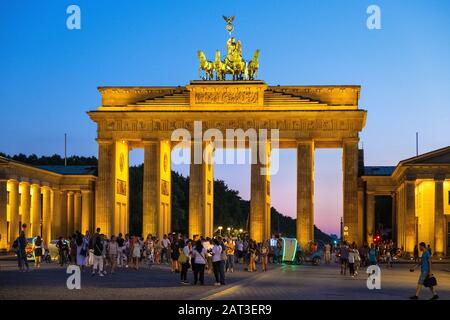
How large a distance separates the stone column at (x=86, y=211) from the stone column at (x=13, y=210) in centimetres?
1024

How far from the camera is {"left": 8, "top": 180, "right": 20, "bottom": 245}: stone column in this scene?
90.6m

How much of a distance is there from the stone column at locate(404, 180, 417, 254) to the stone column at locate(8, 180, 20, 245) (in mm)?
34848

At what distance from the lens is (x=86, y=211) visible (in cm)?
10219

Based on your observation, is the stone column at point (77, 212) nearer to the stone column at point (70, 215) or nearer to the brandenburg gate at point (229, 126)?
the stone column at point (70, 215)

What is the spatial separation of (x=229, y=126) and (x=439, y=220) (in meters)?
21.5

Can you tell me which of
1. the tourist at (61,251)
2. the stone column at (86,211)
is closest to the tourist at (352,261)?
the tourist at (61,251)

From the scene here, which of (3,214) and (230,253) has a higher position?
(3,214)

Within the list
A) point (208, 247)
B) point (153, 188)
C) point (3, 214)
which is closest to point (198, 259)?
point (208, 247)

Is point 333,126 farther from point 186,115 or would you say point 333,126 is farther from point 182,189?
point 182,189

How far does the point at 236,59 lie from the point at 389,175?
20.4 meters

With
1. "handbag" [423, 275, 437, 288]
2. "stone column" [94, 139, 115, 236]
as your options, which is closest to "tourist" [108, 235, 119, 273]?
"handbag" [423, 275, 437, 288]

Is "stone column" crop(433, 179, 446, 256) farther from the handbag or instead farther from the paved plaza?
the handbag

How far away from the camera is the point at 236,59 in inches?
3797

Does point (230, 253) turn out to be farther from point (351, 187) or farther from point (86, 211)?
point (86, 211)
